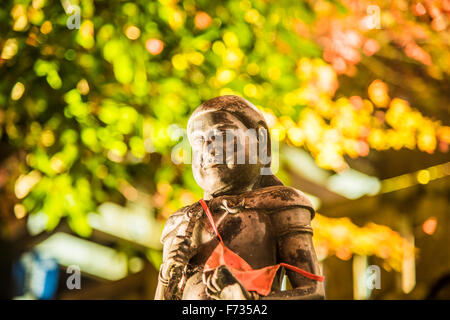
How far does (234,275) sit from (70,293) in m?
6.61

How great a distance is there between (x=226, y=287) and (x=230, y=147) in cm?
74

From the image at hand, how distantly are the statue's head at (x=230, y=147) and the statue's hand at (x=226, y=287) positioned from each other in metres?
0.55

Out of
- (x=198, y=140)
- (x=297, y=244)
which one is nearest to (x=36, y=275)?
(x=198, y=140)

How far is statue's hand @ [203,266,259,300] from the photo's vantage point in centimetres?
258

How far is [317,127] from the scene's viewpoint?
8445 mm

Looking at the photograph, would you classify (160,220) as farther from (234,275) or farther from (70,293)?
(234,275)

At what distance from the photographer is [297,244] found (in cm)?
280

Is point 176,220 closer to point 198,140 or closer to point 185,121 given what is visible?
point 198,140

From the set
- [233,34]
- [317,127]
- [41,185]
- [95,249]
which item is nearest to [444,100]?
[317,127]

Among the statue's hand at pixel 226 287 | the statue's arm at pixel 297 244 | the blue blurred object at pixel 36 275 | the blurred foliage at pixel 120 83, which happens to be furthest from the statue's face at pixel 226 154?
the blue blurred object at pixel 36 275

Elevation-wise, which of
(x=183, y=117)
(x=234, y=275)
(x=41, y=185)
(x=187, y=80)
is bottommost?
(x=234, y=275)

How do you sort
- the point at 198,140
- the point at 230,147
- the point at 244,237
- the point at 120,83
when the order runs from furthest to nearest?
the point at 120,83
the point at 198,140
the point at 230,147
the point at 244,237

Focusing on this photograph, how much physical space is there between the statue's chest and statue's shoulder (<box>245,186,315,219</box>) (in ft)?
0.15

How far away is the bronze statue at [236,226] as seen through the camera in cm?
272
